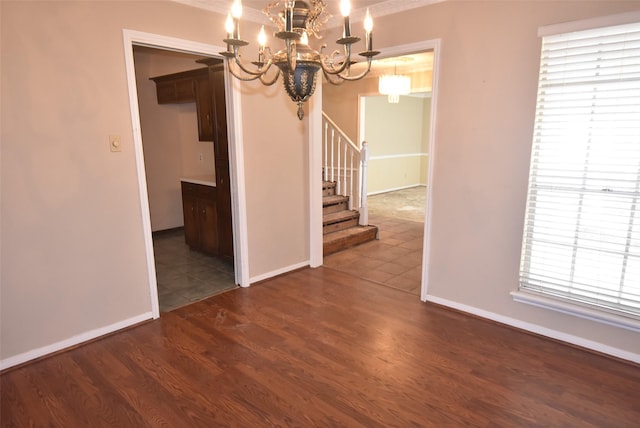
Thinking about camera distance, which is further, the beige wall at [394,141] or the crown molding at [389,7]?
the beige wall at [394,141]

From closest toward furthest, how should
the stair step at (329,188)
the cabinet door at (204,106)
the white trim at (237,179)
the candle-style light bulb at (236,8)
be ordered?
the candle-style light bulb at (236,8)
the white trim at (237,179)
the cabinet door at (204,106)
the stair step at (329,188)

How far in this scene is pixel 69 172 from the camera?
8.49ft

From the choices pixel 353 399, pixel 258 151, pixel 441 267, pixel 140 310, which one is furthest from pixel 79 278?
pixel 441 267

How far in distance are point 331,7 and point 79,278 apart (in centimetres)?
303

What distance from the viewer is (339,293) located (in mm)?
3652

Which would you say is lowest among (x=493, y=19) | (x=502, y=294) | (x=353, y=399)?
(x=353, y=399)

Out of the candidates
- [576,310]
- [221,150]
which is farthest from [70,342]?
[576,310]

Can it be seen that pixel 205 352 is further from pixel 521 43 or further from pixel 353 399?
pixel 521 43

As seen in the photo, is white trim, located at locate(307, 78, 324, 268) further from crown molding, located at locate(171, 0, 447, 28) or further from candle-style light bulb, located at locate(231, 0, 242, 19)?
candle-style light bulb, located at locate(231, 0, 242, 19)

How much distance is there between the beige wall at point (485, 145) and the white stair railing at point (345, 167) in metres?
2.29

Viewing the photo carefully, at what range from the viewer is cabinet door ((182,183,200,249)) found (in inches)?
185

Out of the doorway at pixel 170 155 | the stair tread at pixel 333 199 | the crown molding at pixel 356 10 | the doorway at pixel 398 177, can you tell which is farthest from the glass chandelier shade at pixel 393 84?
the doorway at pixel 170 155

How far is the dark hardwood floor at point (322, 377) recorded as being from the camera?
2.07 meters

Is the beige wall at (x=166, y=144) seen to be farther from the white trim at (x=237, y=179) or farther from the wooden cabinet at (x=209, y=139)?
the white trim at (x=237, y=179)
